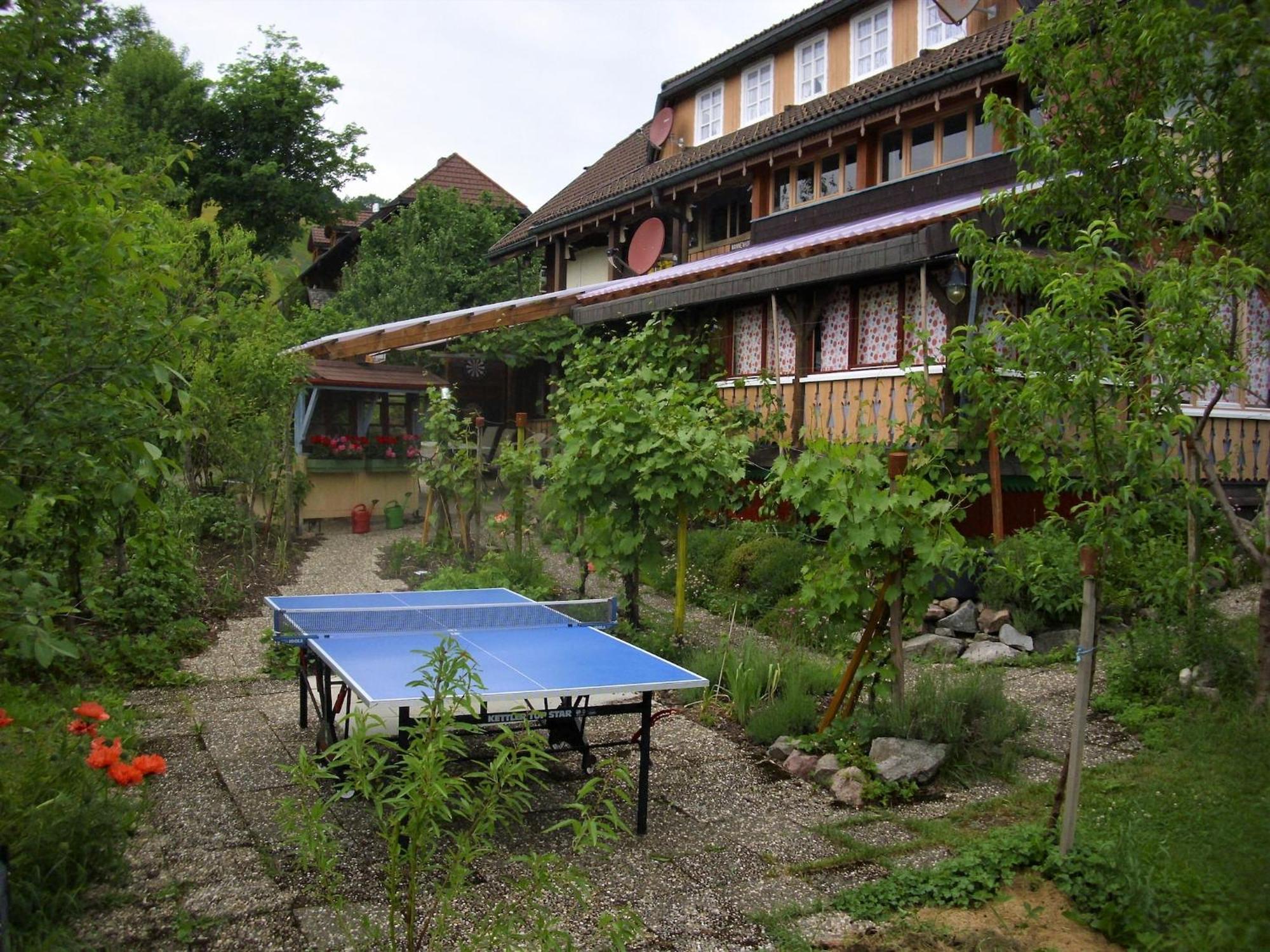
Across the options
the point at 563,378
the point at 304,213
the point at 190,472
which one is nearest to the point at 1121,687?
the point at 190,472

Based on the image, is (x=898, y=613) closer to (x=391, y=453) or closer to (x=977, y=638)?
(x=977, y=638)

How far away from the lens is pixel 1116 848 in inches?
163

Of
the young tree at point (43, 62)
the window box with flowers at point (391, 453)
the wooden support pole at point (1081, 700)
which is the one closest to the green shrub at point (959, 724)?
the wooden support pole at point (1081, 700)

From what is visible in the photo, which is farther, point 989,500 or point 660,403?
point 989,500

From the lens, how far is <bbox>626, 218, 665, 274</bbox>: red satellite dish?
65.6 ft

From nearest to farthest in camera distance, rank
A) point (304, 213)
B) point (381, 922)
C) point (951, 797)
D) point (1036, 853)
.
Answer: point (381, 922) → point (1036, 853) → point (951, 797) → point (304, 213)

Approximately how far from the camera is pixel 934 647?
8664 millimetres

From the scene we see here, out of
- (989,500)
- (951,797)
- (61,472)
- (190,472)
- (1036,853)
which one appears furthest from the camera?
(190,472)

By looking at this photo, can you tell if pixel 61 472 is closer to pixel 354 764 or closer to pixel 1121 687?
pixel 354 764

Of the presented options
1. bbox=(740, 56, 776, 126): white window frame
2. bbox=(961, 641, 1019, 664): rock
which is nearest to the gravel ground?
bbox=(961, 641, 1019, 664): rock

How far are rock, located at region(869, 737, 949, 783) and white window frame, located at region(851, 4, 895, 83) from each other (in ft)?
45.5

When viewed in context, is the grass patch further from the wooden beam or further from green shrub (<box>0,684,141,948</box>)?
the wooden beam

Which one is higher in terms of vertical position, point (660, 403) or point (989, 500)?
point (660, 403)

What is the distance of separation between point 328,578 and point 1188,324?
9431mm
